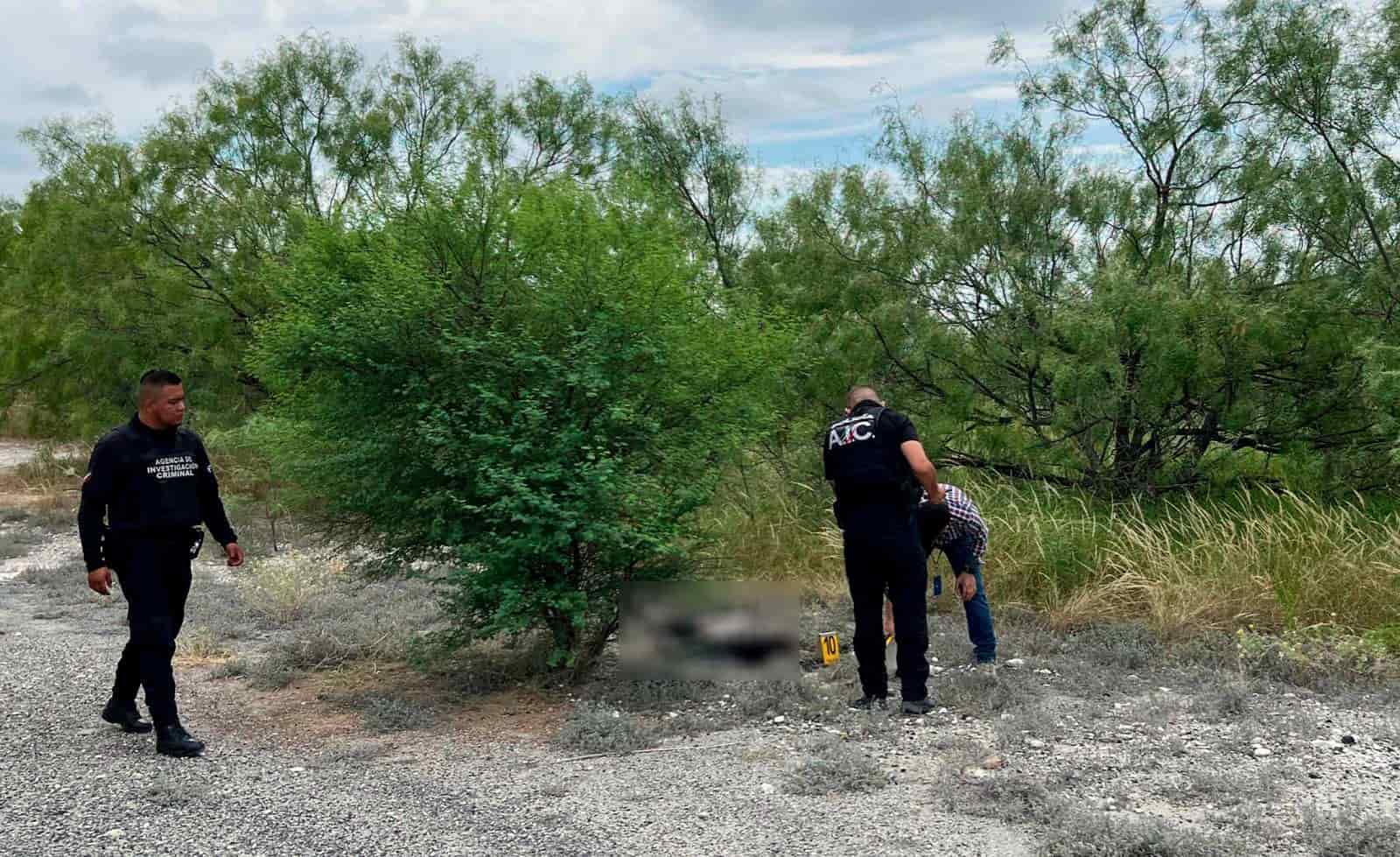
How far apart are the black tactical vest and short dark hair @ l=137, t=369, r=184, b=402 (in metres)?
3.20

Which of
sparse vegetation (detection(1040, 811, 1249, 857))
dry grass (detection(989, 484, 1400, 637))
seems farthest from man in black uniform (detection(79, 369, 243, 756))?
dry grass (detection(989, 484, 1400, 637))

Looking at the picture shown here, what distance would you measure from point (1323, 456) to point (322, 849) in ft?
27.8

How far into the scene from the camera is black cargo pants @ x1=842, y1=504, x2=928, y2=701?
19.3 ft

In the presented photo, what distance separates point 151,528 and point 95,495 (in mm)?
306

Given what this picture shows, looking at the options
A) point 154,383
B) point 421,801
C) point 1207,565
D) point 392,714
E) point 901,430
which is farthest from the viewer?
point 1207,565

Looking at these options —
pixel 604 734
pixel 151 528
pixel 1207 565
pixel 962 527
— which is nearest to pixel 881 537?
pixel 962 527

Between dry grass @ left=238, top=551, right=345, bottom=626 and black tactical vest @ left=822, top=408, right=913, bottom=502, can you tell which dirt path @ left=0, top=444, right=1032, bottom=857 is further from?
dry grass @ left=238, top=551, right=345, bottom=626

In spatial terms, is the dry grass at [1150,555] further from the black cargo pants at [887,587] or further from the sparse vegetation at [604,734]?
the sparse vegetation at [604,734]

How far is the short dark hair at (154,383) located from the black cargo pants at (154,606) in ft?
2.20

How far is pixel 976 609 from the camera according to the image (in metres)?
6.71

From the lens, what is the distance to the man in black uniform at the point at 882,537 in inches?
230

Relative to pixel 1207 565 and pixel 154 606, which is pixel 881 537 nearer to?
pixel 1207 565

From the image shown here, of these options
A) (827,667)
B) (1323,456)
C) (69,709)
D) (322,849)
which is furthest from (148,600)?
(1323,456)

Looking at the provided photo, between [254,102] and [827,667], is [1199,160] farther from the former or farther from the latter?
[254,102]
